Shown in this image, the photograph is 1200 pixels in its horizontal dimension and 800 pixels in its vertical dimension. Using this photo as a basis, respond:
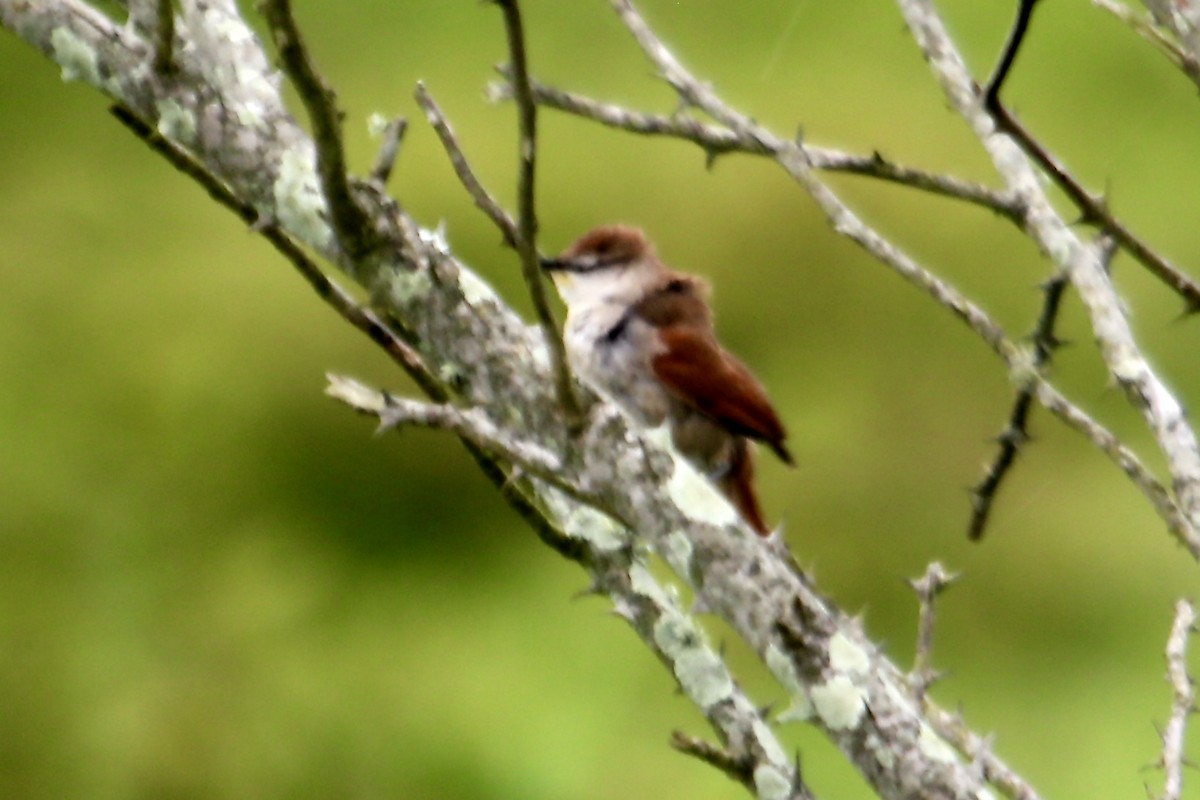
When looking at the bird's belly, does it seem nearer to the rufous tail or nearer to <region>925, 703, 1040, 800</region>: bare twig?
the rufous tail

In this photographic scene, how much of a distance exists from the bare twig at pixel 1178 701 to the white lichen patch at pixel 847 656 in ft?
0.96

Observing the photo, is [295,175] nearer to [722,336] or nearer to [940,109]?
[722,336]

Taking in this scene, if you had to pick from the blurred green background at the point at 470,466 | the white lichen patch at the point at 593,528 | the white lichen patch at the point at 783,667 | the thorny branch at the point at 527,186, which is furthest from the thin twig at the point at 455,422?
the blurred green background at the point at 470,466

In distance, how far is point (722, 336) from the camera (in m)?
3.28

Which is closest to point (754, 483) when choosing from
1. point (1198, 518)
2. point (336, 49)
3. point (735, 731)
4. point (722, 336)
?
point (722, 336)

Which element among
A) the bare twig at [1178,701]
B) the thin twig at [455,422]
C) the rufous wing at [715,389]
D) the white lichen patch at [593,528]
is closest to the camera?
the thin twig at [455,422]

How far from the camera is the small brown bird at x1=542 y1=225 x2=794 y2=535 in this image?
2.18 metres

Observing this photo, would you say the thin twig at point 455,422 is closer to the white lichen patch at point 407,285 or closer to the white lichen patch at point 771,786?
the white lichen patch at point 407,285

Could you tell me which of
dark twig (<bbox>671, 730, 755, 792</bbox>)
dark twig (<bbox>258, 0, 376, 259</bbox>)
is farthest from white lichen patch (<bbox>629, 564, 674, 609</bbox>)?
dark twig (<bbox>258, 0, 376, 259</bbox>)

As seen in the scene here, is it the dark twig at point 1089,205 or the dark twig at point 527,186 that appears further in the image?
the dark twig at point 1089,205

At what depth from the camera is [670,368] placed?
7.19ft

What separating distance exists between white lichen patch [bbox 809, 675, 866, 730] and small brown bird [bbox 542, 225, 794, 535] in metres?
1.12

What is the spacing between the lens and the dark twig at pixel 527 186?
86 centimetres

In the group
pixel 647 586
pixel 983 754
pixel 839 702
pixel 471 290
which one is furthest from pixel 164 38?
pixel 983 754
